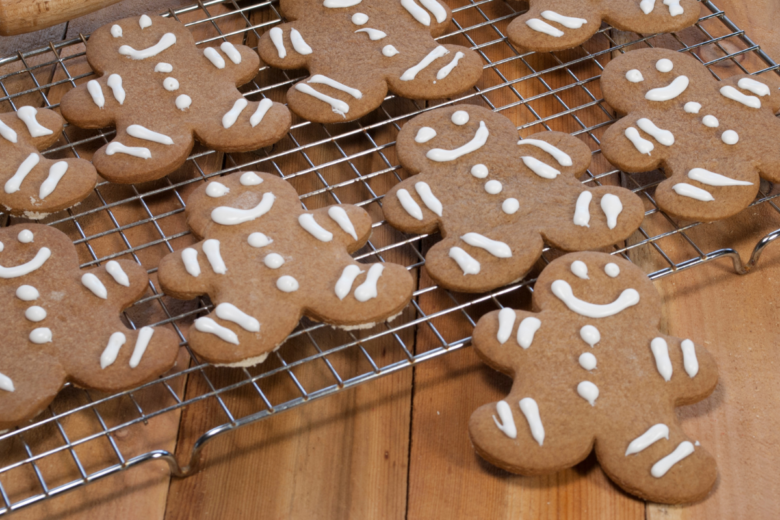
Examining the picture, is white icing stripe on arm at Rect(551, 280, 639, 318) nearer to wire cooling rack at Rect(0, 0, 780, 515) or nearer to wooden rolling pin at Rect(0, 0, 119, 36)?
wire cooling rack at Rect(0, 0, 780, 515)

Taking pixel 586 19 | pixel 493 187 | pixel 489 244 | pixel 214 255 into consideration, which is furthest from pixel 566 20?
pixel 214 255

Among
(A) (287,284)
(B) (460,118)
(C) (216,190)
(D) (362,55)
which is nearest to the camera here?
(A) (287,284)

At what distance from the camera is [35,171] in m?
1.24

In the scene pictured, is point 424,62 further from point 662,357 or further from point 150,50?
point 662,357

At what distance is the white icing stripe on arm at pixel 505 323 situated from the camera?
108 centimetres

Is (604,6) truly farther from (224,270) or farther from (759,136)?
(224,270)

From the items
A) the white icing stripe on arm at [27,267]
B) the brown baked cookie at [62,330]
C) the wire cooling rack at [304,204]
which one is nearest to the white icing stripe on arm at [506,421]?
the wire cooling rack at [304,204]

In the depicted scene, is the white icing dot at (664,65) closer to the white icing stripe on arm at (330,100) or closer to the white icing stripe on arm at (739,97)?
the white icing stripe on arm at (739,97)

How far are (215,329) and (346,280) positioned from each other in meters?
0.19

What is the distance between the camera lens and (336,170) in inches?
54.6

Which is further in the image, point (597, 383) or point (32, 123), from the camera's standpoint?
point (32, 123)

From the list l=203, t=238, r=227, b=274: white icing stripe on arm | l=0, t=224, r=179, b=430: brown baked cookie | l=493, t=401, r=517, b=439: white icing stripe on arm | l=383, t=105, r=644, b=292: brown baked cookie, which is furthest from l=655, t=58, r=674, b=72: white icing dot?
l=0, t=224, r=179, b=430: brown baked cookie

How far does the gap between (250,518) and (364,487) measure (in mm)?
151

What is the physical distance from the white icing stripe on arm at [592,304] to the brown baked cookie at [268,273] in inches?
8.2
